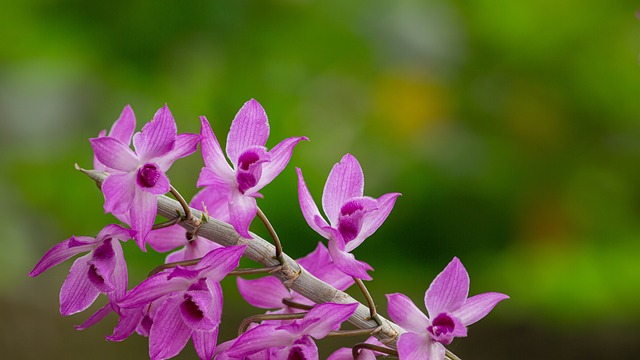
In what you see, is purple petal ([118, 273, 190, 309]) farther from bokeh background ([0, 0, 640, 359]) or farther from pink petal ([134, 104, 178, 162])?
bokeh background ([0, 0, 640, 359])

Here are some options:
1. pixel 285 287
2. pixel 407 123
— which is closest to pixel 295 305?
pixel 285 287

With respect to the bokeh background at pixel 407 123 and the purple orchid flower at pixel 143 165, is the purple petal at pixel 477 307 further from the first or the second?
the bokeh background at pixel 407 123

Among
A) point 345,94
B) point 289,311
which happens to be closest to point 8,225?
point 345,94

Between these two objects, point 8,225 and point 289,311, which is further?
point 8,225

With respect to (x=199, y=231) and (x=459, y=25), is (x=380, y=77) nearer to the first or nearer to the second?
(x=459, y=25)

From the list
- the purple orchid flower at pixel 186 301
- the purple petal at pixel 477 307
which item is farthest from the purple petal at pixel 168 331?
the purple petal at pixel 477 307

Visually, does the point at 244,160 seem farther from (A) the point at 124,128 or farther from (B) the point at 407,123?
→ (B) the point at 407,123
